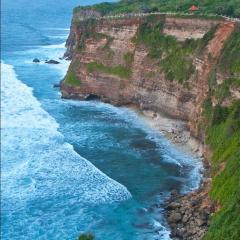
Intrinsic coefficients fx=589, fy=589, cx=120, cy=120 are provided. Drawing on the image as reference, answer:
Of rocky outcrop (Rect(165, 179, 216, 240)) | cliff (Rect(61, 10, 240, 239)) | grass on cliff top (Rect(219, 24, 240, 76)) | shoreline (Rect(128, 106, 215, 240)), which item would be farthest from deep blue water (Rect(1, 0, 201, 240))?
grass on cliff top (Rect(219, 24, 240, 76))

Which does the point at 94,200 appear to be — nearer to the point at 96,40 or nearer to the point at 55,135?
the point at 55,135

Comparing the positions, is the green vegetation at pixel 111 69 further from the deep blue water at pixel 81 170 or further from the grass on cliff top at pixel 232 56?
the grass on cliff top at pixel 232 56

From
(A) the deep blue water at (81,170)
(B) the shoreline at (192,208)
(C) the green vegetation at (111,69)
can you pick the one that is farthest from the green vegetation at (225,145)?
(C) the green vegetation at (111,69)

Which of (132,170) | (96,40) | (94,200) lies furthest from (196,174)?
(96,40)

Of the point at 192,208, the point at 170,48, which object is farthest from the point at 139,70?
the point at 192,208

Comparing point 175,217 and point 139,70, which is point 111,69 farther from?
point 175,217

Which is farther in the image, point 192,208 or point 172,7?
point 172,7

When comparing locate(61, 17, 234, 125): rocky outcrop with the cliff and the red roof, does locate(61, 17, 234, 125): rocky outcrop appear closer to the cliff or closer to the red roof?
the cliff
